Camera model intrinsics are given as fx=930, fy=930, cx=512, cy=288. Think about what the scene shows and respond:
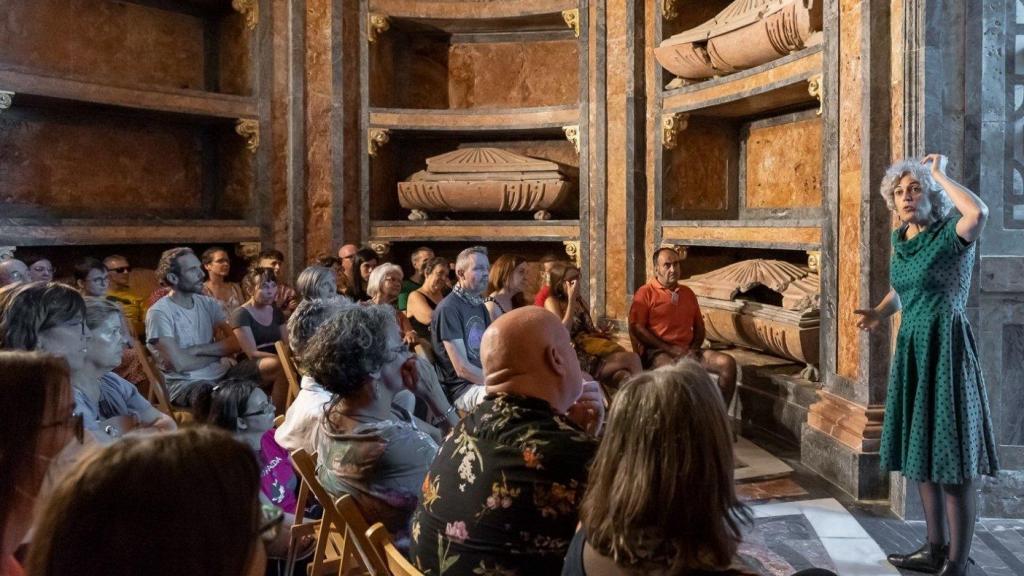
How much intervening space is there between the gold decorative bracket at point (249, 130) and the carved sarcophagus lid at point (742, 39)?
3.18 m

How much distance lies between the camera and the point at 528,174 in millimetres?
7586

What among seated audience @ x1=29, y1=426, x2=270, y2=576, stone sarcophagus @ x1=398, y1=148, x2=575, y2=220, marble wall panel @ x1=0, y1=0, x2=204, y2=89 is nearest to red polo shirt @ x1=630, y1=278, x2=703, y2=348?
stone sarcophagus @ x1=398, y1=148, x2=575, y2=220

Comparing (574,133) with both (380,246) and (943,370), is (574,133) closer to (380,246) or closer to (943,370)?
(380,246)

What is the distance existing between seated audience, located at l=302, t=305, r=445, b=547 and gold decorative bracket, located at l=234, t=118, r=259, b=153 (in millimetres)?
5241

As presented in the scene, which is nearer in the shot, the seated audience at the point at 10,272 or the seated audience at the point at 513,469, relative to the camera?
the seated audience at the point at 513,469

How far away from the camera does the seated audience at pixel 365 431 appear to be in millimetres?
2309

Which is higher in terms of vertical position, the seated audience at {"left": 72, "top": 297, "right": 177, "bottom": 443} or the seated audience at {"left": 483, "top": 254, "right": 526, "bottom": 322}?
the seated audience at {"left": 483, "top": 254, "right": 526, "bottom": 322}

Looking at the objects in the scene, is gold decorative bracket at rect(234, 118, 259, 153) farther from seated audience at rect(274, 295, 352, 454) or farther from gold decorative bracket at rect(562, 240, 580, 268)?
seated audience at rect(274, 295, 352, 454)

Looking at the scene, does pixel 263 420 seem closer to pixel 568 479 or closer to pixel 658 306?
pixel 568 479

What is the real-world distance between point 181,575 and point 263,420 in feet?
6.68

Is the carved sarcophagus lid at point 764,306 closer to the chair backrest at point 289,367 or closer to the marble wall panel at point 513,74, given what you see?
the marble wall panel at point 513,74

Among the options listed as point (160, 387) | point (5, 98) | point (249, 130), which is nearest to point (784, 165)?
point (249, 130)

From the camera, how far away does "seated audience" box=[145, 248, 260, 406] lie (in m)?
4.34

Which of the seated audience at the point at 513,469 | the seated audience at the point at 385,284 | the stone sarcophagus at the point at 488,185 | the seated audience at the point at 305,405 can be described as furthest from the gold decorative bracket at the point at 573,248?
the seated audience at the point at 513,469
